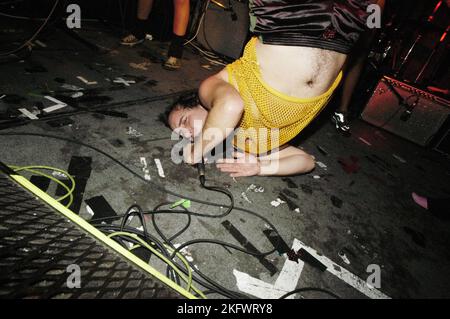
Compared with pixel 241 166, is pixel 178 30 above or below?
above

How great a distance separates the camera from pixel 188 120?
6.43ft

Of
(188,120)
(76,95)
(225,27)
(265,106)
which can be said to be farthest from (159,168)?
(225,27)

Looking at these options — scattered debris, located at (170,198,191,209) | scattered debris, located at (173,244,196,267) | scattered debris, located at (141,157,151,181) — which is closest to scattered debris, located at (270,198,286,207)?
scattered debris, located at (170,198,191,209)

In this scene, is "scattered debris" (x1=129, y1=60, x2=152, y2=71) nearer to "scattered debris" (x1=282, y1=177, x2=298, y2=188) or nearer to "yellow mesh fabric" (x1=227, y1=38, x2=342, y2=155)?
"yellow mesh fabric" (x1=227, y1=38, x2=342, y2=155)

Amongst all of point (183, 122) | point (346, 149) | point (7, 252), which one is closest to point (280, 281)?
point (7, 252)

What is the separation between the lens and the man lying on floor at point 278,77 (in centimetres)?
128

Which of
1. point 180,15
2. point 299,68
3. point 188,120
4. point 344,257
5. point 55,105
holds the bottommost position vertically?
point 344,257

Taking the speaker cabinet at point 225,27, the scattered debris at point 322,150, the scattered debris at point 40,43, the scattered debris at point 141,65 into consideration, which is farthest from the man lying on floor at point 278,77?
the speaker cabinet at point 225,27

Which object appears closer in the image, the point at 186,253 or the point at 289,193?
the point at 186,253

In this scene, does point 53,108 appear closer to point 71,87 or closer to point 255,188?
point 71,87

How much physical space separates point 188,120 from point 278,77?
0.81 metres

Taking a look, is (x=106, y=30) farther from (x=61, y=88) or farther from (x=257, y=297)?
(x=257, y=297)

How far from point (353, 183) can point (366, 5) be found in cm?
146

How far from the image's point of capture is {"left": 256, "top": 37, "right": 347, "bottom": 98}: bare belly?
1349 millimetres
